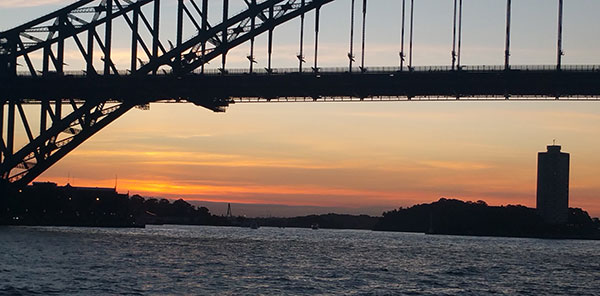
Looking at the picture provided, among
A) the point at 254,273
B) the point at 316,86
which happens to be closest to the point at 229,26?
the point at 316,86

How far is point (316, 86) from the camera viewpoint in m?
88.8

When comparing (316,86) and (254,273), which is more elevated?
(316,86)

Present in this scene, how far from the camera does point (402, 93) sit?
284 ft

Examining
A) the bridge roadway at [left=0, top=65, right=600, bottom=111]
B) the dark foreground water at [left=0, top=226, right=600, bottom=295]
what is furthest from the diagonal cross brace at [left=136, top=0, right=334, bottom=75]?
the dark foreground water at [left=0, top=226, right=600, bottom=295]

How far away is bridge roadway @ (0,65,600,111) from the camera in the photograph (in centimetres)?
8231

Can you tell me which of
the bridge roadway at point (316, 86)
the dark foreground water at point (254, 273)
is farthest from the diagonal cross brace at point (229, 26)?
the dark foreground water at point (254, 273)

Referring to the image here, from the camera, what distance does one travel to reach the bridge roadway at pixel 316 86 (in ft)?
270

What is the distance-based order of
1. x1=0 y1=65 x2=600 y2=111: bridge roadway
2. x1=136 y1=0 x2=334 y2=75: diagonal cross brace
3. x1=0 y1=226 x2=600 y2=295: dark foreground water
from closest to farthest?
x1=0 y1=226 x2=600 y2=295: dark foreground water < x1=0 y1=65 x2=600 y2=111: bridge roadway < x1=136 y1=0 x2=334 y2=75: diagonal cross brace

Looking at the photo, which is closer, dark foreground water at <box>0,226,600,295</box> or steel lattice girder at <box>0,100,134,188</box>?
dark foreground water at <box>0,226,600,295</box>

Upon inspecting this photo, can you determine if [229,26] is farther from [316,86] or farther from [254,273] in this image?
[254,273]

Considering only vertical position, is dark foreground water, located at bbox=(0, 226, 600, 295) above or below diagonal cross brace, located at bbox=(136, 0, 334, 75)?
below

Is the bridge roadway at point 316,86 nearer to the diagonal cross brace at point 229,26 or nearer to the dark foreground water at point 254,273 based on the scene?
the diagonal cross brace at point 229,26

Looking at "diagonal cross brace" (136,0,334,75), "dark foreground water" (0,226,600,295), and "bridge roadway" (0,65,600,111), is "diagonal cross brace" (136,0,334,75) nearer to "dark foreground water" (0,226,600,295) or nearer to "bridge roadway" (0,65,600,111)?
"bridge roadway" (0,65,600,111)

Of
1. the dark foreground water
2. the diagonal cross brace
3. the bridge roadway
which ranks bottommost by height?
the dark foreground water
